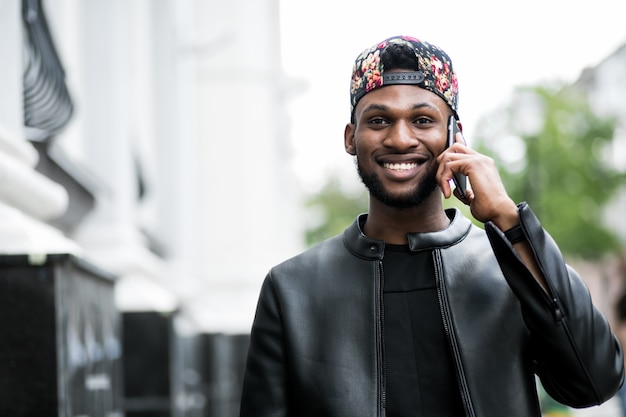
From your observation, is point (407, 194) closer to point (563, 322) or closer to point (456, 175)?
point (456, 175)

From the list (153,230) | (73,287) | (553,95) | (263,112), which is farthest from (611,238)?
(73,287)

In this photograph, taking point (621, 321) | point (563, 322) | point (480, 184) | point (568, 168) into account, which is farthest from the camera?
point (568, 168)

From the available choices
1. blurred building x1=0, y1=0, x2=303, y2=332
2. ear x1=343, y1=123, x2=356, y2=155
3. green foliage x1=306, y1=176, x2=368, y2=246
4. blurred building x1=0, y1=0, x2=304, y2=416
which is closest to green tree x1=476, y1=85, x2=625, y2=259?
blurred building x1=0, y1=0, x2=304, y2=416

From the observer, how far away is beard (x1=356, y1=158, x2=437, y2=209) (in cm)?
310

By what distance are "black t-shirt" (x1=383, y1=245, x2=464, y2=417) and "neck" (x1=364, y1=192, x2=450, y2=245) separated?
0.04 m

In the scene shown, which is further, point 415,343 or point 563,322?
point 415,343

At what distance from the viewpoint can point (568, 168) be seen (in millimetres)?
43781

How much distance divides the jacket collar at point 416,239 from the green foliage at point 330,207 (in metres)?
74.2

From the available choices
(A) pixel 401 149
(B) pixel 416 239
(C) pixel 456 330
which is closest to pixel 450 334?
(C) pixel 456 330

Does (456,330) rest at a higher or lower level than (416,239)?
lower

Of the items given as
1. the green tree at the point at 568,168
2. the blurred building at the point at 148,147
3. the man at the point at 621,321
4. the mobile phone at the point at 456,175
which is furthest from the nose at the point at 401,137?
the green tree at the point at 568,168

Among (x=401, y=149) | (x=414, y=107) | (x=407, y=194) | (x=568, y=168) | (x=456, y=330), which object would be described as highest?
(x=568, y=168)

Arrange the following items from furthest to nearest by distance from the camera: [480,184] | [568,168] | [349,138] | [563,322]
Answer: [568,168]
[349,138]
[480,184]
[563,322]

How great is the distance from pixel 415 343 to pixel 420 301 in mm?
122
